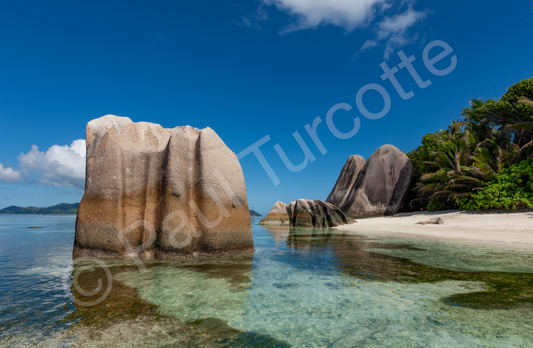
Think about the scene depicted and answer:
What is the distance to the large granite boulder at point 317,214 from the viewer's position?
19844mm

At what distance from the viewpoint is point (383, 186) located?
959 inches

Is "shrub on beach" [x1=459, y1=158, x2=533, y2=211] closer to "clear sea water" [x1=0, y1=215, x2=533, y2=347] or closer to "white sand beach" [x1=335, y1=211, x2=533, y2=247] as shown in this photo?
"white sand beach" [x1=335, y1=211, x2=533, y2=247]

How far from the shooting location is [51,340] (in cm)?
242

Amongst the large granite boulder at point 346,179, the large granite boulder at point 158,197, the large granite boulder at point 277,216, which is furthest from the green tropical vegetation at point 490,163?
the large granite boulder at point 158,197

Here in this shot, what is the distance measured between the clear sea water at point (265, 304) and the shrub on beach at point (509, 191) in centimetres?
1273

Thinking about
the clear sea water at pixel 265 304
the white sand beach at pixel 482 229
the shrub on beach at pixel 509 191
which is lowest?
the clear sea water at pixel 265 304

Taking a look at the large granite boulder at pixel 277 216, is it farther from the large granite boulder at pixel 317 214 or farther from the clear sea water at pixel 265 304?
the clear sea water at pixel 265 304

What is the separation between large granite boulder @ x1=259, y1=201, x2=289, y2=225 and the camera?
1029 inches

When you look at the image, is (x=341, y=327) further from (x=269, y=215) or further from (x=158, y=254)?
(x=269, y=215)

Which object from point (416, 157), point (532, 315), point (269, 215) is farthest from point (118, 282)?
point (416, 157)

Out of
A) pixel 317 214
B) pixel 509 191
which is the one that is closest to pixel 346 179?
pixel 317 214

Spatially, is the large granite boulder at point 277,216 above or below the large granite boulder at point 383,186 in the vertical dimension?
below

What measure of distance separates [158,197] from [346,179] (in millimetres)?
24809

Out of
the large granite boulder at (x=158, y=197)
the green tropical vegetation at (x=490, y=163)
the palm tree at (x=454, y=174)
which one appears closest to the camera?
the large granite boulder at (x=158, y=197)
